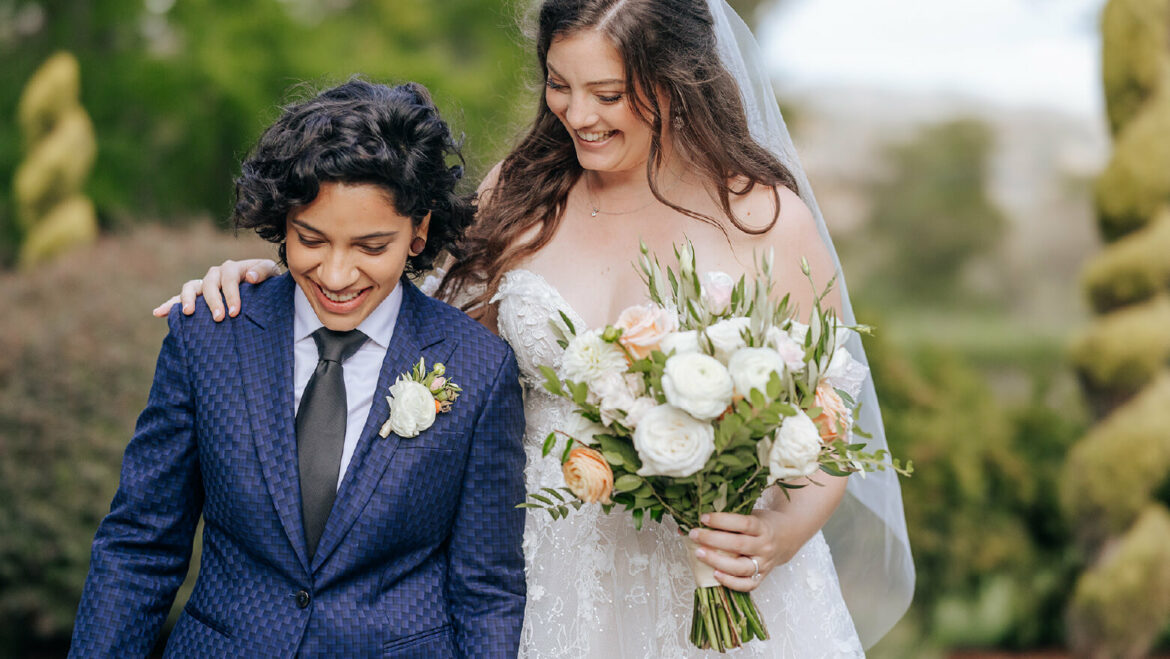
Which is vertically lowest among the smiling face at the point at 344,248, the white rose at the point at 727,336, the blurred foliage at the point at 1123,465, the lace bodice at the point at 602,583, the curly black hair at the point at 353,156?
the blurred foliage at the point at 1123,465

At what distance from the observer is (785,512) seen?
2.85 m

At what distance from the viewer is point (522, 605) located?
2.55 metres

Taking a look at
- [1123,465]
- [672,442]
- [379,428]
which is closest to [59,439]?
[379,428]

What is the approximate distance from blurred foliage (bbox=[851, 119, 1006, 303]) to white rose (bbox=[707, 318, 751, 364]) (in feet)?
31.5

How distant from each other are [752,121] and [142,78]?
6.91m

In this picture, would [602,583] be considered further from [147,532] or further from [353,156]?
[353,156]

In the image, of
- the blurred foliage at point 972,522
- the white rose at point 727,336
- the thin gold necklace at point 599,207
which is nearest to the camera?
the white rose at point 727,336

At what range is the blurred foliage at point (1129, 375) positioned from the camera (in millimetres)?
6051

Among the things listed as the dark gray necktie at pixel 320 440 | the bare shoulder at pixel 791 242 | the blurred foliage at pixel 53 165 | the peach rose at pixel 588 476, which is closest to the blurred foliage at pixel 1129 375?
the bare shoulder at pixel 791 242

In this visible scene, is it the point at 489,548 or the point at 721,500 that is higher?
the point at 721,500

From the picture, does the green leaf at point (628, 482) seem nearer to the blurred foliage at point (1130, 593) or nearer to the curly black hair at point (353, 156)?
the curly black hair at point (353, 156)

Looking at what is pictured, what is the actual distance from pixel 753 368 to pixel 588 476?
1.38ft

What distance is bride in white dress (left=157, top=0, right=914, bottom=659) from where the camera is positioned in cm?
287

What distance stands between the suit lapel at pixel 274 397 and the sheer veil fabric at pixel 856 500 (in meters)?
1.56
